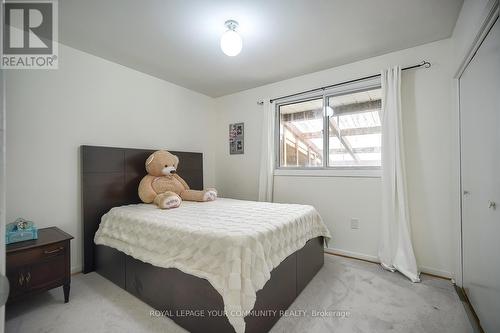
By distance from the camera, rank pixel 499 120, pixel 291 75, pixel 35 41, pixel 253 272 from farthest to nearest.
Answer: pixel 291 75 → pixel 35 41 → pixel 253 272 → pixel 499 120

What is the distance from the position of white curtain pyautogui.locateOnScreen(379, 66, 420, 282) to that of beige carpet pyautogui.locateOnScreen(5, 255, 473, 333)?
23 centimetres

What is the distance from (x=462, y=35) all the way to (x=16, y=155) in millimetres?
4059

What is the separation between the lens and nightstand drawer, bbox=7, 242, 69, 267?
1622 millimetres

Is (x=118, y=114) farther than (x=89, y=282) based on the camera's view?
Yes

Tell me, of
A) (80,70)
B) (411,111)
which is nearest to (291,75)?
(411,111)

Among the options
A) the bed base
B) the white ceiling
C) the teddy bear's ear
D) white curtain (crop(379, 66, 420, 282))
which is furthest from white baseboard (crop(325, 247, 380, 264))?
the teddy bear's ear

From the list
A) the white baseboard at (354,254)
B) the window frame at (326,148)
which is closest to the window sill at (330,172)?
the window frame at (326,148)

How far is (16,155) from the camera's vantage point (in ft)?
6.62

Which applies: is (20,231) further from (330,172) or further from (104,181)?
(330,172)

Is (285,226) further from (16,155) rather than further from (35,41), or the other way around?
(35,41)

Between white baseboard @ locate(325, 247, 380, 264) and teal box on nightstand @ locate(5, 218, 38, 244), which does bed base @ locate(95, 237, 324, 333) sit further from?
white baseboard @ locate(325, 247, 380, 264)

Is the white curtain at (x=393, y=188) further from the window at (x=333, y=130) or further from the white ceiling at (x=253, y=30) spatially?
the white ceiling at (x=253, y=30)

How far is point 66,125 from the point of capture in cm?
233

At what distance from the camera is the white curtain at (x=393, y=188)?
2.29 m
